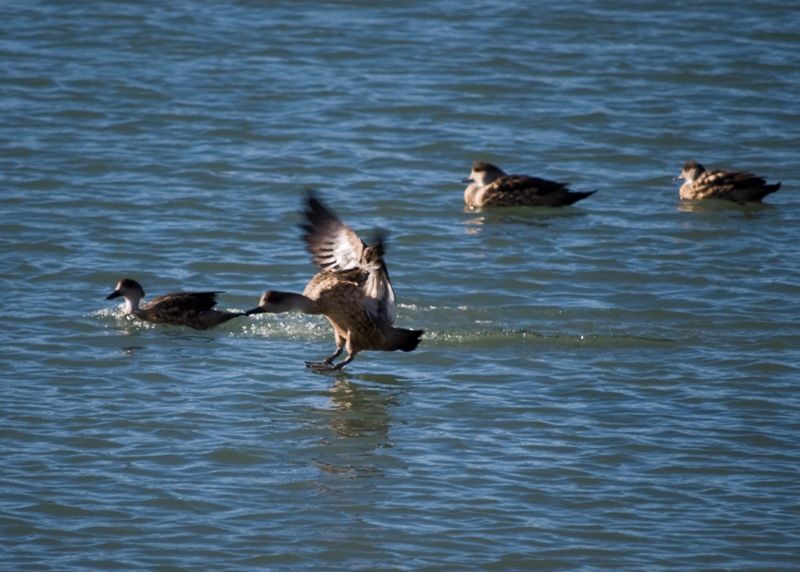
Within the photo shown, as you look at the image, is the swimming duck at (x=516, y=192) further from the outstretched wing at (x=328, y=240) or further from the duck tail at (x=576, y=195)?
the outstretched wing at (x=328, y=240)

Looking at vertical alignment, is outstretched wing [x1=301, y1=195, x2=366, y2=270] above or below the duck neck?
above

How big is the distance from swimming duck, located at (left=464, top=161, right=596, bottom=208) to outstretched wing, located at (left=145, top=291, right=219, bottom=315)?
4281 millimetres

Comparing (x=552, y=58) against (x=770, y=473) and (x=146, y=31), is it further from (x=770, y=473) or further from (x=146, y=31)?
(x=770, y=473)

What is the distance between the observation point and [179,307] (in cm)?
1120

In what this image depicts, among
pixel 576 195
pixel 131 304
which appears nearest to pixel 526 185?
pixel 576 195

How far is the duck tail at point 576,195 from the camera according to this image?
48.2 feet

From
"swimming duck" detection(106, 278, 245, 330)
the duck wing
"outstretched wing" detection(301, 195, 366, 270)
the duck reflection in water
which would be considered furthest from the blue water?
"outstretched wing" detection(301, 195, 366, 270)

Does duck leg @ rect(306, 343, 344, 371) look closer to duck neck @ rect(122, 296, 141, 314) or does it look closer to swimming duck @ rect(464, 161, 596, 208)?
duck neck @ rect(122, 296, 141, 314)

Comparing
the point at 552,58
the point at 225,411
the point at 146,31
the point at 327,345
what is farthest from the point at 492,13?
the point at 225,411

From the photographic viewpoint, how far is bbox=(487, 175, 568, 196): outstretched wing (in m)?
14.7

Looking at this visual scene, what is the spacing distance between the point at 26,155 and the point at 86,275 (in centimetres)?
410

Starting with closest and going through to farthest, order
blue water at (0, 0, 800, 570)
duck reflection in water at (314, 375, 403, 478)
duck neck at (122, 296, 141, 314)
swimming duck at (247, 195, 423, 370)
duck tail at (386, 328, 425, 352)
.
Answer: blue water at (0, 0, 800, 570) < duck reflection in water at (314, 375, 403, 478) < swimming duck at (247, 195, 423, 370) < duck tail at (386, 328, 425, 352) < duck neck at (122, 296, 141, 314)

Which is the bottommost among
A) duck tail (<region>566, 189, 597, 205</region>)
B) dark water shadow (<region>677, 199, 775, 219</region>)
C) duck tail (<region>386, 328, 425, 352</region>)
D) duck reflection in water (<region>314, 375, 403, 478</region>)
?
duck reflection in water (<region>314, 375, 403, 478</region>)

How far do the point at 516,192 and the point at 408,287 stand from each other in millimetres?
3044
